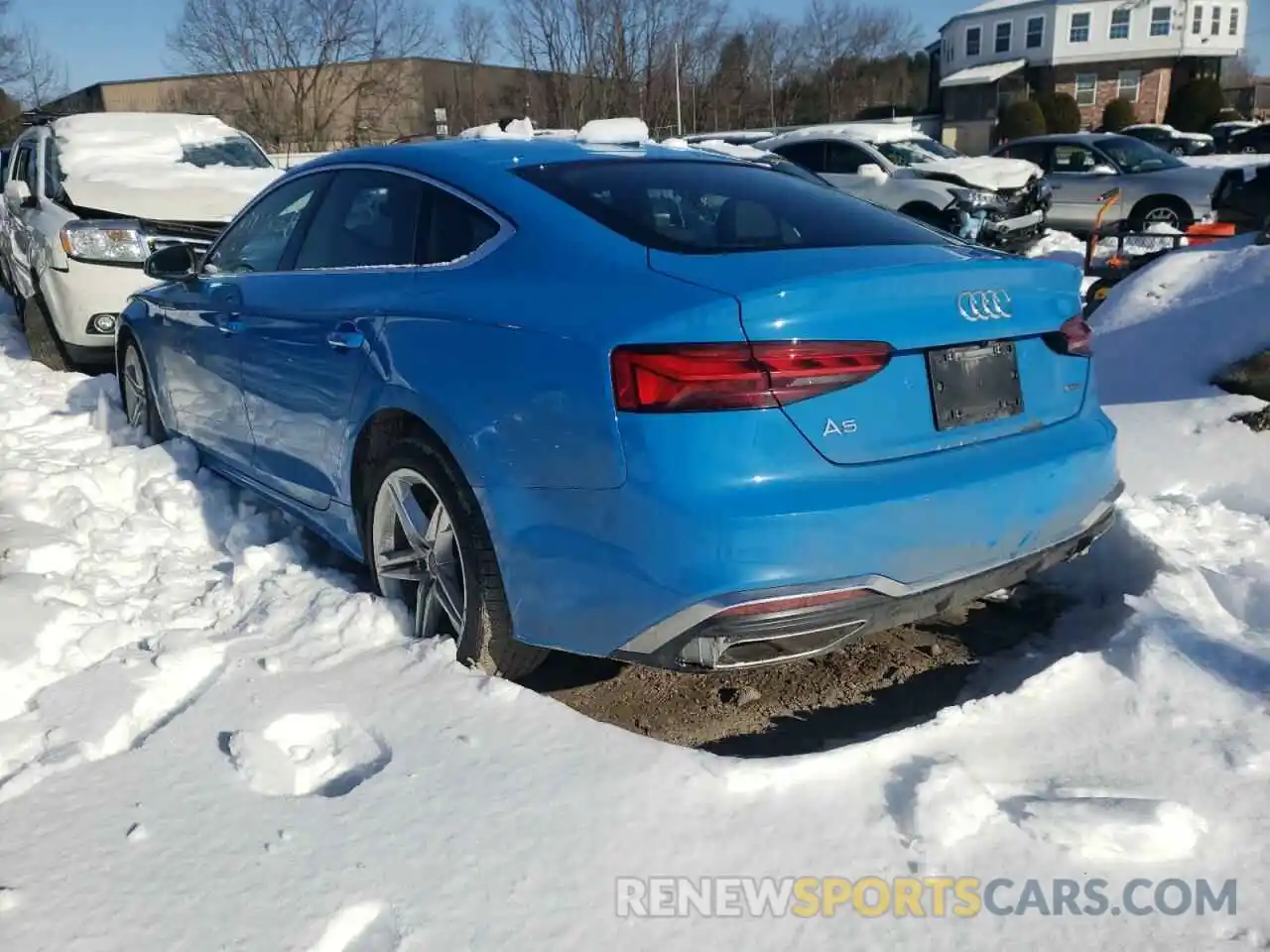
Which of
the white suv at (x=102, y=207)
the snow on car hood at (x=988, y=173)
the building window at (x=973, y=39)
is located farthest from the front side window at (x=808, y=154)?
the building window at (x=973, y=39)

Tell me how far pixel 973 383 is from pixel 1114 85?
57.0m

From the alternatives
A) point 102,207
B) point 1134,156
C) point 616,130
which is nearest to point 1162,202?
point 1134,156

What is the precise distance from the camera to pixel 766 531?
7.40 ft

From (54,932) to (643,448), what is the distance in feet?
4.84

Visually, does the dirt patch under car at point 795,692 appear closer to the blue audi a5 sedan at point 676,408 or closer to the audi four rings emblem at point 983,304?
the blue audi a5 sedan at point 676,408

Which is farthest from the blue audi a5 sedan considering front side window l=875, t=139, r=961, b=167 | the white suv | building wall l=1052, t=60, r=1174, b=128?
building wall l=1052, t=60, r=1174, b=128

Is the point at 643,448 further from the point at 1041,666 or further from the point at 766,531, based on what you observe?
the point at 1041,666

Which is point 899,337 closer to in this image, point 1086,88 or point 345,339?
point 345,339

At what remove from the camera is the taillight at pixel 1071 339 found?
284 cm

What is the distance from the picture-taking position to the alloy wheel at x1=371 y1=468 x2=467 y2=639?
2965mm

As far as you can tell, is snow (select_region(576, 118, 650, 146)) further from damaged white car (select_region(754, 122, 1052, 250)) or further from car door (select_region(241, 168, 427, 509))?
damaged white car (select_region(754, 122, 1052, 250))

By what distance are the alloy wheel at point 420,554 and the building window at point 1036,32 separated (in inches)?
2268

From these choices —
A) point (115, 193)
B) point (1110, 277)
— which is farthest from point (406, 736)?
point (1110, 277)

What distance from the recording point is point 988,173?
44.7ft
